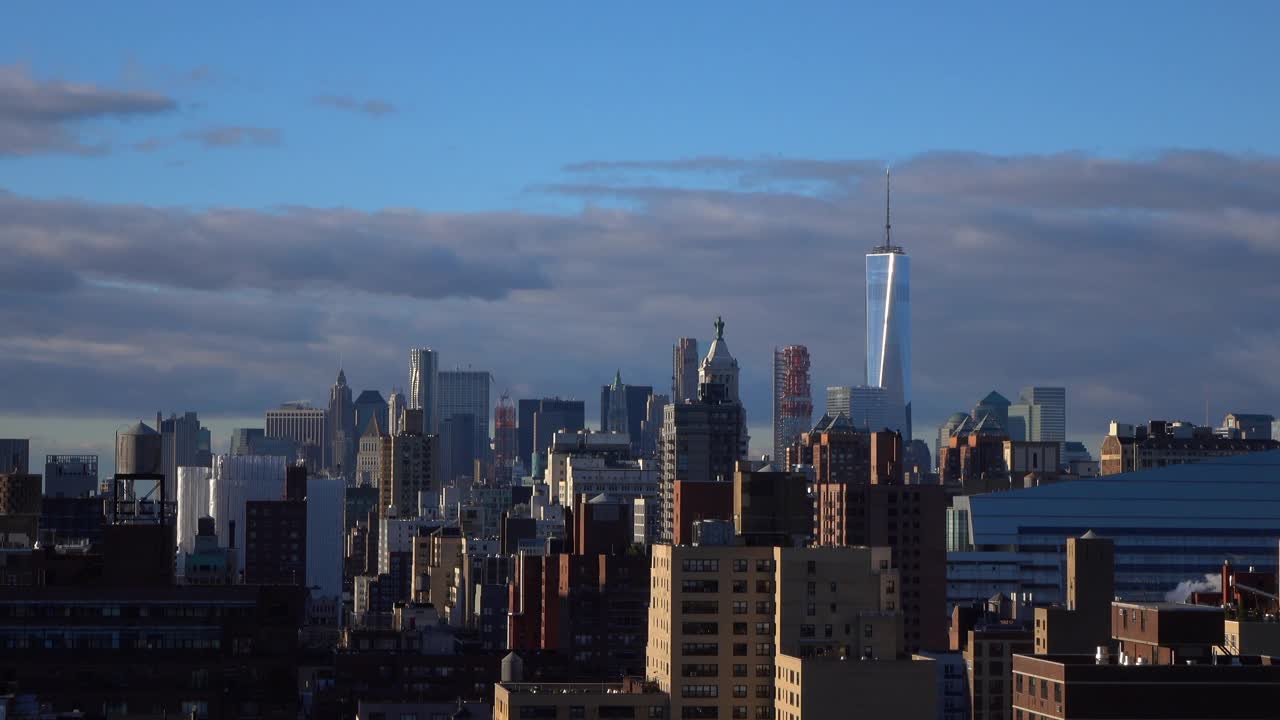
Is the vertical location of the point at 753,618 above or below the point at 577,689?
above

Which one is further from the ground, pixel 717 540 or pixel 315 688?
pixel 717 540

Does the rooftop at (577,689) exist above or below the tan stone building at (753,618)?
below

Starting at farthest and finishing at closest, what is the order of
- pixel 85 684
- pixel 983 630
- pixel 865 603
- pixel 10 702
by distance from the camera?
1. pixel 983 630
2. pixel 85 684
3. pixel 865 603
4. pixel 10 702

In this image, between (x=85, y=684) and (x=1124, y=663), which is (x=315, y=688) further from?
(x=1124, y=663)

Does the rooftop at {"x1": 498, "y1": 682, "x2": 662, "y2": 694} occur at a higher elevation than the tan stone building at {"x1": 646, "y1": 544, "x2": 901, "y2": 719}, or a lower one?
lower

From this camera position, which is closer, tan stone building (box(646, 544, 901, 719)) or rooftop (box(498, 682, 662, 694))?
tan stone building (box(646, 544, 901, 719))

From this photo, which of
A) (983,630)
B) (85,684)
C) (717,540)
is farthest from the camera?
(983,630)

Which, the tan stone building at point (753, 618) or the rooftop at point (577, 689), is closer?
the tan stone building at point (753, 618)

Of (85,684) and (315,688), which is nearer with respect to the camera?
(85,684)

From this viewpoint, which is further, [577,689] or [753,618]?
[577,689]

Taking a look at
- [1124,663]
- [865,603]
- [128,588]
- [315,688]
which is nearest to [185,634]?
[128,588]
